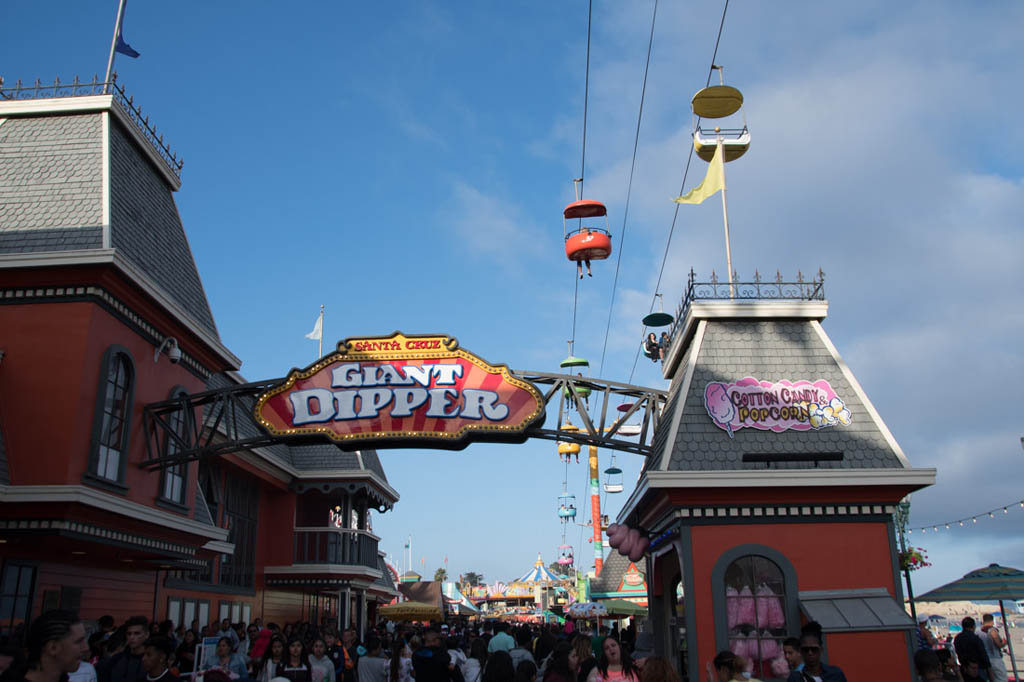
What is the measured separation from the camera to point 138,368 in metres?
16.0

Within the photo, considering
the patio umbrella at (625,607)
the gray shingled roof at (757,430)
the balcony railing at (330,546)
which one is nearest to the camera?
the gray shingled roof at (757,430)

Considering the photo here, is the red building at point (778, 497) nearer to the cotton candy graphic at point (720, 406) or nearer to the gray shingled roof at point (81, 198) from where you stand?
the cotton candy graphic at point (720, 406)

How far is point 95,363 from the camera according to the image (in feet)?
48.0

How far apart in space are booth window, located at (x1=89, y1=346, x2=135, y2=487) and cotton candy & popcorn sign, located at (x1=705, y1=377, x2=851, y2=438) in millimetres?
10802

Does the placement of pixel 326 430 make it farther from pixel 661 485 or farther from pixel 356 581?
pixel 356 581

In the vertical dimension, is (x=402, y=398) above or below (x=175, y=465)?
above

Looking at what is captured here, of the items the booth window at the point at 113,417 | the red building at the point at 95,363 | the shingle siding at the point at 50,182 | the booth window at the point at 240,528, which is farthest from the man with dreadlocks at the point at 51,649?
the booth window at the point at 240,528

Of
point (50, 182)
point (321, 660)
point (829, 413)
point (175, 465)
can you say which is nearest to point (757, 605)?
point (829, 413)

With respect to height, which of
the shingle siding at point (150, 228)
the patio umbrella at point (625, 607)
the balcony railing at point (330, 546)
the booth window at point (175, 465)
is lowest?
the patio umbrella at point (625, 607)

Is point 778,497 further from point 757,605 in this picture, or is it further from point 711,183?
point 711,183

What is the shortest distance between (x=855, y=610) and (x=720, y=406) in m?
4.12

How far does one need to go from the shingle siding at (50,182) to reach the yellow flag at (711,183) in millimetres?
11900

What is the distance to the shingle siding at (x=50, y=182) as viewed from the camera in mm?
15305

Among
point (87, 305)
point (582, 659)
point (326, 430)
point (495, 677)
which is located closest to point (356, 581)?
point (326, 430)
